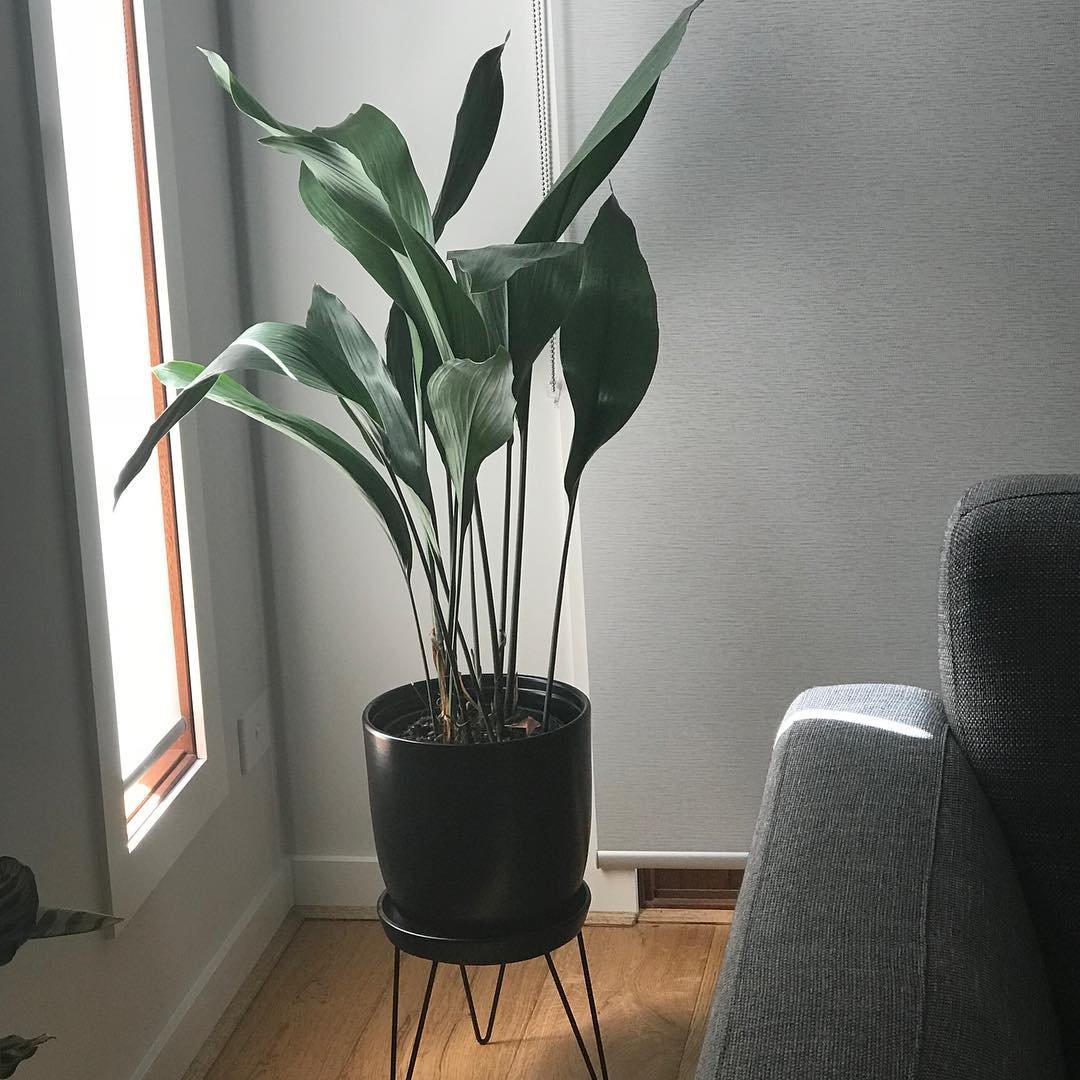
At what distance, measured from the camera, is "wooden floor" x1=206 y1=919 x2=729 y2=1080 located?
1742mm

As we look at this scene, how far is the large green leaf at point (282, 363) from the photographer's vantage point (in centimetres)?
114

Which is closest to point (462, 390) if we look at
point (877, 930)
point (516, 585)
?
point (516, 585)

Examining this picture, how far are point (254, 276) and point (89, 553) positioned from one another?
2.33ft

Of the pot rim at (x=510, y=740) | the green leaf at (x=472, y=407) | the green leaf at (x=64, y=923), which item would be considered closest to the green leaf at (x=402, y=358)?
the green leaf at (x=472, y=407)

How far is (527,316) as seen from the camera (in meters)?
1.37

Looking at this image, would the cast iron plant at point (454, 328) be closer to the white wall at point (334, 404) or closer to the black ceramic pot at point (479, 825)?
the black ceramic pot at point (479, 825)

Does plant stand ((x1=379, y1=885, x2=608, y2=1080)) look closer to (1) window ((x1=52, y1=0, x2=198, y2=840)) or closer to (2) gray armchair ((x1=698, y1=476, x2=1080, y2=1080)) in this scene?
(1) window ((x1=52, y1=0, x2=198, y2=840))

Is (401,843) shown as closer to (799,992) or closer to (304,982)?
(304,982)

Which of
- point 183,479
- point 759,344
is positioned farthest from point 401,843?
point 759,344

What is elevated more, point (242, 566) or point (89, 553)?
point (89, 553)

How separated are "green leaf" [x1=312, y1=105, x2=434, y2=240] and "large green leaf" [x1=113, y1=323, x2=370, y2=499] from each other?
0.17 meters

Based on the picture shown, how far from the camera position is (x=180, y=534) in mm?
1771

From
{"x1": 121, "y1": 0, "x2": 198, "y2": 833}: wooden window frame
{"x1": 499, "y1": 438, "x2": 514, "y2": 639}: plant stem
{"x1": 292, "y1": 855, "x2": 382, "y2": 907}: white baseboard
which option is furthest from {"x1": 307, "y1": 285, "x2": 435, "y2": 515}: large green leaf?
{"x1": 292, "y1": 855, "x2": 382, "y2": 907}: white baseboard

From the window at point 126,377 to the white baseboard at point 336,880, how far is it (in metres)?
0.46
